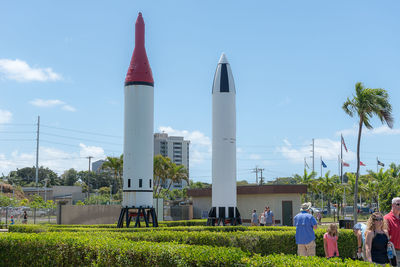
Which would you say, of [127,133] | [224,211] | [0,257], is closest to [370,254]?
[0,257]

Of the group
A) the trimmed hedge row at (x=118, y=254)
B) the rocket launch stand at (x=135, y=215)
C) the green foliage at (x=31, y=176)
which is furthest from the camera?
the green foliage at (x=31, y=176)

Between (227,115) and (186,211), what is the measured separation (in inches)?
586

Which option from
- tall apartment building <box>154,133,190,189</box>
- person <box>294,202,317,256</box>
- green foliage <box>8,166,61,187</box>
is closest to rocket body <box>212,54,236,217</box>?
person <box>294,202,317,256</box>

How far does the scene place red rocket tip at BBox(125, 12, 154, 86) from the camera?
23109 millimetres

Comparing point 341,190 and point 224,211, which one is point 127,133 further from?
point 341,190

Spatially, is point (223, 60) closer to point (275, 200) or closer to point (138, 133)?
point (138, 133)

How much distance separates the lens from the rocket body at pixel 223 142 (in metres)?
22.7

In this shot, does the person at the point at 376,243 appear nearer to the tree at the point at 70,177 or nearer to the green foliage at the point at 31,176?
the green foliage at the point at 31,176

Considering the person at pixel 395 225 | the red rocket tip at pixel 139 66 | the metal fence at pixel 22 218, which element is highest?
the red rocket tip at pixel 139 66

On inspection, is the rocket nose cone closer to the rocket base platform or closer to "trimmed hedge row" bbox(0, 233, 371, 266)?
the rocket base platform

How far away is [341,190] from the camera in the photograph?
64.1 meters

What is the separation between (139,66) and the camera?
2338 cm

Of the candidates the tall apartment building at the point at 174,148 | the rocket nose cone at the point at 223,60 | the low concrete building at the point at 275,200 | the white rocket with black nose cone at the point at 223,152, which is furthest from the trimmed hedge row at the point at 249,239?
the tall apartment building at the point at 174,148

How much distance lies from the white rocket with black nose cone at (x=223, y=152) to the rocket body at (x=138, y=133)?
10.8 feet
